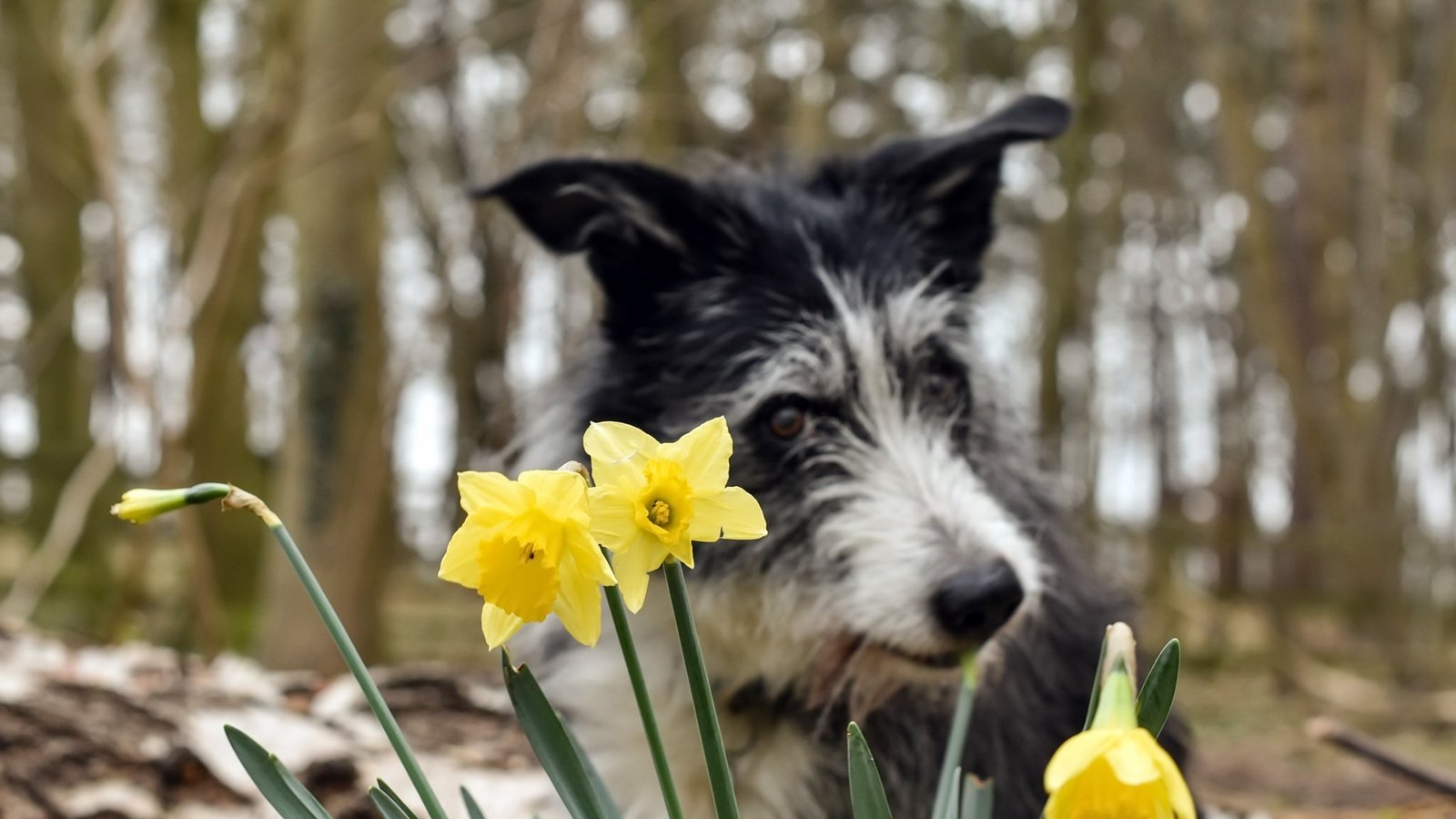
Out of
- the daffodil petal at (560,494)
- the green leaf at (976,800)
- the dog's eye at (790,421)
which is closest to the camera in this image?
the daffodil petal at (560,494)

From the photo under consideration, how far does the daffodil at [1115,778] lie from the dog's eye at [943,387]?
82.0 inches

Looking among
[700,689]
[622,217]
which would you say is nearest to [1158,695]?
[700,689]

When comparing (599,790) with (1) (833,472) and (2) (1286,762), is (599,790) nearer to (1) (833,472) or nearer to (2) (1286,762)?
(1) (833,472)

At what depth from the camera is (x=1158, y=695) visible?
1.10 meters

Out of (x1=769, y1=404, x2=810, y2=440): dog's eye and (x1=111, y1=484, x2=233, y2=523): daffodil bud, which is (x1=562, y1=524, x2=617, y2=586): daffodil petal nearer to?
(x1=111, y1=484, x2=233, y2=523): daffodil bud

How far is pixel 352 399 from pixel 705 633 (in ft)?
12.5

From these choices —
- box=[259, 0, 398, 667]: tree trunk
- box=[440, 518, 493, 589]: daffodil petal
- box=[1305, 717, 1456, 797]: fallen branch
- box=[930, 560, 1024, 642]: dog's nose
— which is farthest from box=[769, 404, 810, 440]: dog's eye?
box=[259, 0, 398, 667]: tree trunk

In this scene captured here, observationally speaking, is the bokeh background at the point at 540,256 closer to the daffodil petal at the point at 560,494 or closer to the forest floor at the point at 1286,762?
the forest floor at the point at 1286,762

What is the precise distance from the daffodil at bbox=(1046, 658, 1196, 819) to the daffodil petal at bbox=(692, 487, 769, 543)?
12.5 inches

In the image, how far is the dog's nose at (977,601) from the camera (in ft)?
7.36

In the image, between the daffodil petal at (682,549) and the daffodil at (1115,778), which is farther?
the daffodil petal at (682,549)

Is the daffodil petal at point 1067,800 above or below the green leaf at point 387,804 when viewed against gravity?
above

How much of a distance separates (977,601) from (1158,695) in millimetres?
1151

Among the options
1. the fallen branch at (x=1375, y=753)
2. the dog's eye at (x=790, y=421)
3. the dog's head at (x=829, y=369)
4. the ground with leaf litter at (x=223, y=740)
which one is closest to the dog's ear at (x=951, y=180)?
the dog's head at (x=829, y=369)
